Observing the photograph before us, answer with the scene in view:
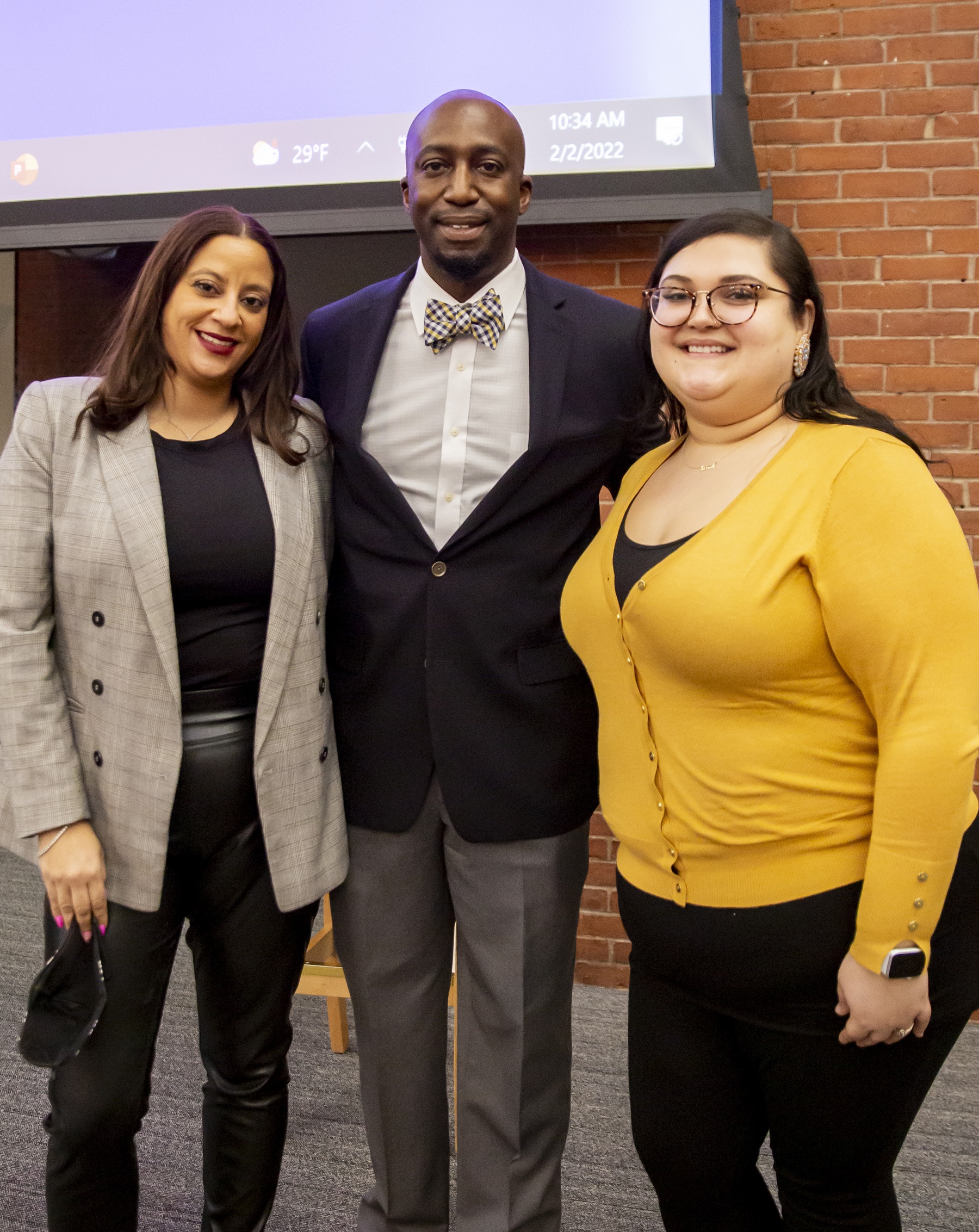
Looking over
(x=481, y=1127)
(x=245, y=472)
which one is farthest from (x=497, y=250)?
(x=481, y=1127)

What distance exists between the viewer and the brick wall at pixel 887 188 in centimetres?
249

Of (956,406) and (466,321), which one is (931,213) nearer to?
(956,406)

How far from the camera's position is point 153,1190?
2.00 meters

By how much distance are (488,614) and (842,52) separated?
6.36 feet

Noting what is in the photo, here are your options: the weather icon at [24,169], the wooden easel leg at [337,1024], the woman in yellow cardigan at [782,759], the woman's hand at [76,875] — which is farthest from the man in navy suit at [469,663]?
the weather icon at [24,169]

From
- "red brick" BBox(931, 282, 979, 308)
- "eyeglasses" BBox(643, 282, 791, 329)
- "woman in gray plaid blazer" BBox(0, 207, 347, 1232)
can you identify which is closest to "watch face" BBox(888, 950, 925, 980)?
"eyeglasses" BBox(643, 282, 791, 329)

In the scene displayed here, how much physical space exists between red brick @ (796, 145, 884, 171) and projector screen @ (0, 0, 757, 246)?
8.7 inches

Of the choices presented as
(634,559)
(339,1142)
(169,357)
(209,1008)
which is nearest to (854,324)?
(634,559)

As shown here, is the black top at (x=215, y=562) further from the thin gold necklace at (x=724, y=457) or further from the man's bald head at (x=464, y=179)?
the thin gold necklace at (x=724, y=457)

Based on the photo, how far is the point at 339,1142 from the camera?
218cm

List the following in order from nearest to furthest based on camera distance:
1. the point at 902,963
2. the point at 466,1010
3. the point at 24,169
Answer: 1. the point at 902,963
2. the point at 466,1010
3. the point at 24,169

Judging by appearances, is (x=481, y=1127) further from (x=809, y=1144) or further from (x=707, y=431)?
(x=707, y=431)

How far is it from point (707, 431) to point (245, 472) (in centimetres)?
67

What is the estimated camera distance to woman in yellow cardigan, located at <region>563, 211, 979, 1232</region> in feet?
3.46
